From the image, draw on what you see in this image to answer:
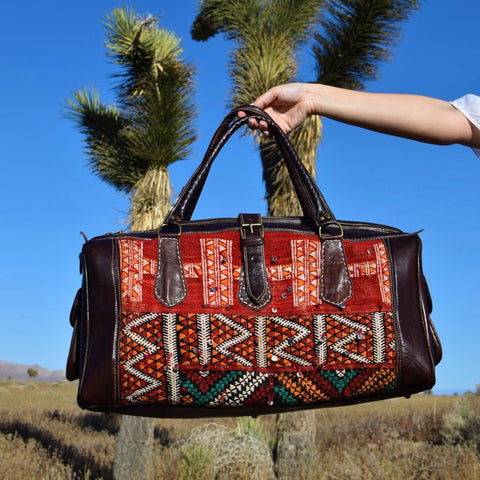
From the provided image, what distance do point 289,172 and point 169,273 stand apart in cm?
50

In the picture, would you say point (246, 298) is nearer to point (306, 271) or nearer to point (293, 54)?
point (306, 271)

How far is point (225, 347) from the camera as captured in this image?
1767 mm

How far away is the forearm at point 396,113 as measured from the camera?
1.94 metres

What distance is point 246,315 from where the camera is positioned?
5.84ft

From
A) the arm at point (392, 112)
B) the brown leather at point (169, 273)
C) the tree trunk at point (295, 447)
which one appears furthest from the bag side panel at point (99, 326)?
the tree trunk at point (295, 447)

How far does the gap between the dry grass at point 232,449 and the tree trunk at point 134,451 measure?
304 millimetres

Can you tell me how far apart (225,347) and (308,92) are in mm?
898

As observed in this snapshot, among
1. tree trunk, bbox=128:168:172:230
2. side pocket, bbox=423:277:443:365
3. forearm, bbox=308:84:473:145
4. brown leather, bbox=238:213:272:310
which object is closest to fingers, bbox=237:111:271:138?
forearm, bbox=308:84:473:145

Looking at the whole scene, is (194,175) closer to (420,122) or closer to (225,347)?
(225,347)

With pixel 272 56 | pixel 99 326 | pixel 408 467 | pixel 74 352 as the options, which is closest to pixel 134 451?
pixel 408 467

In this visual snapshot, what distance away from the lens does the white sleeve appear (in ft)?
6.28

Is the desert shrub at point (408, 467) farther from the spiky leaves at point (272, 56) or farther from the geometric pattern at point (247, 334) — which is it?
the geometric pattern at point (247, 334)

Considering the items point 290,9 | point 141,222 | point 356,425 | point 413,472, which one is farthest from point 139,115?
point 356,425

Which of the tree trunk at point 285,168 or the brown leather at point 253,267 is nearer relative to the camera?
the brown leather at point 253,267
